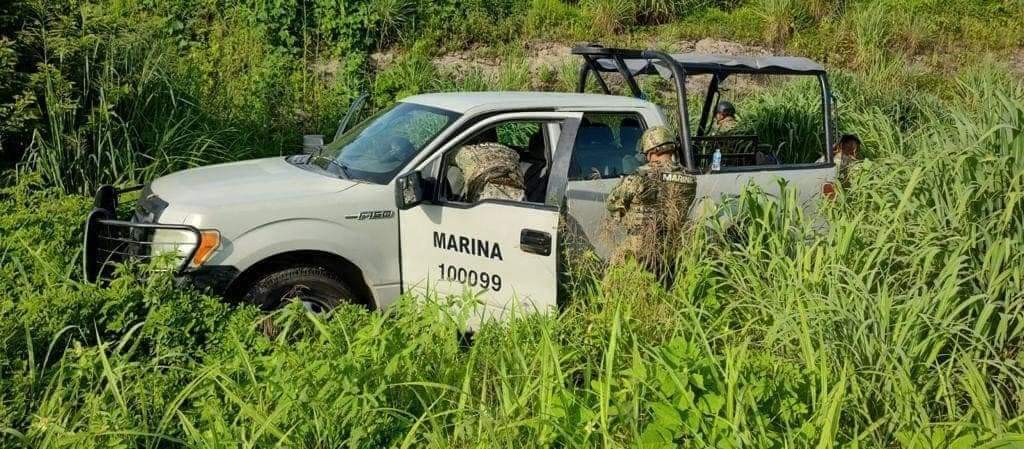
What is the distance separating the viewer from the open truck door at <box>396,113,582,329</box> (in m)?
4.77

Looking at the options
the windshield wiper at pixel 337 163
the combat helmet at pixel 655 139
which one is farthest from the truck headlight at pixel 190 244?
the combat helmet at pixel 655 139

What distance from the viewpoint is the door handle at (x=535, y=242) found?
471 centimetres

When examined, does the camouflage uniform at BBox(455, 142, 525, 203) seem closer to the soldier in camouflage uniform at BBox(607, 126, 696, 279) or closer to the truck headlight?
the soldier in camouflage uniform at BBox(607, 126, 696, 279)

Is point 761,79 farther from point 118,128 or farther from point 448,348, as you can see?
point 448,348

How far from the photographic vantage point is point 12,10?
7.10 metres

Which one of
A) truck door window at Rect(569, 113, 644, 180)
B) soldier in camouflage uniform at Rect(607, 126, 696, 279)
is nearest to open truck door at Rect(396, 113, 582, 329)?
truck door window at Rect(569, 113, 644, 180)

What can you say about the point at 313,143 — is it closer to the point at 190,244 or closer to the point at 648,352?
the point at 190,244

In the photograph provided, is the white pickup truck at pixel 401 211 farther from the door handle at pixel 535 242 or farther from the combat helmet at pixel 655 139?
the combat helmet at pixel 655 139

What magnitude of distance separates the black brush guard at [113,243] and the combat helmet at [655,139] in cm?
260

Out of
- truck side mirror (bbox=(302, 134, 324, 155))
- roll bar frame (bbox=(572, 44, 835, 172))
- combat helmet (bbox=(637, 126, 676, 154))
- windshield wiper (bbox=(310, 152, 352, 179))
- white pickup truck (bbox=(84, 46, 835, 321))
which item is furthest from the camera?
truck side mirror (bbox=(302, 134, 324, 155))

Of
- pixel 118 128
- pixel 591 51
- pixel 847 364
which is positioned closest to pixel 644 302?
pixel 847 364

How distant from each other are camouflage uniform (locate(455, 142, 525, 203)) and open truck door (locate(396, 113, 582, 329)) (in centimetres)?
8

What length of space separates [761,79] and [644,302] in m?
8.98

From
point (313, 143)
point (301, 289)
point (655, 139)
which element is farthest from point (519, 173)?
point (313, 143)
